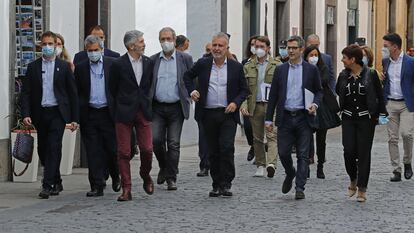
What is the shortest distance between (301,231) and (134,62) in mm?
3635

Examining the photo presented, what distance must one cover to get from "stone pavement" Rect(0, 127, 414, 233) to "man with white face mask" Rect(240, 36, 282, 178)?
1.16 feet

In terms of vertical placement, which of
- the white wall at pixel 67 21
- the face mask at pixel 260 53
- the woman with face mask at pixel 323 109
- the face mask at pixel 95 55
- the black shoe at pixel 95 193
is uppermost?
the white wall at pixel 67 21

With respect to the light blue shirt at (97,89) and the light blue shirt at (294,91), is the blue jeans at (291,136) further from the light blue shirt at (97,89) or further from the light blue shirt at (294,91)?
the light blue shirt at (97,89)

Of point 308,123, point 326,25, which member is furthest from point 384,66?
point 326,25

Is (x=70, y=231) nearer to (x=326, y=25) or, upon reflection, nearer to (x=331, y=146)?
(x=331, y=146)

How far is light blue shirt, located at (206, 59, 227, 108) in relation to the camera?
14500mm

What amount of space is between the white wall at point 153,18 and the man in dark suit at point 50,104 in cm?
1004

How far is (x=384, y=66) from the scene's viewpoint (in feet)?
57.3

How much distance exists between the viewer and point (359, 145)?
14062mm

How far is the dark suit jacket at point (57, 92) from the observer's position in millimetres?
14387

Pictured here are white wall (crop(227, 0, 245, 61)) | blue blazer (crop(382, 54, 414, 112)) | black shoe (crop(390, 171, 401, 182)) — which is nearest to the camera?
black shoe (crop(390, 171, 401, 182))

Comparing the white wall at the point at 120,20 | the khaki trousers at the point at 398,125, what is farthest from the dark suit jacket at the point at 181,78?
the white wall at the point at 120,20

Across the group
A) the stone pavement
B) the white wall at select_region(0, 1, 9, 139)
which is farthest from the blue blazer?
the white wall at select_region(0, 1, 9, 139)

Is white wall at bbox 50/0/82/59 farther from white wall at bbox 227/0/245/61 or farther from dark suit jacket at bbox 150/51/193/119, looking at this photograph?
white wall at bbox 227/0/245/61
